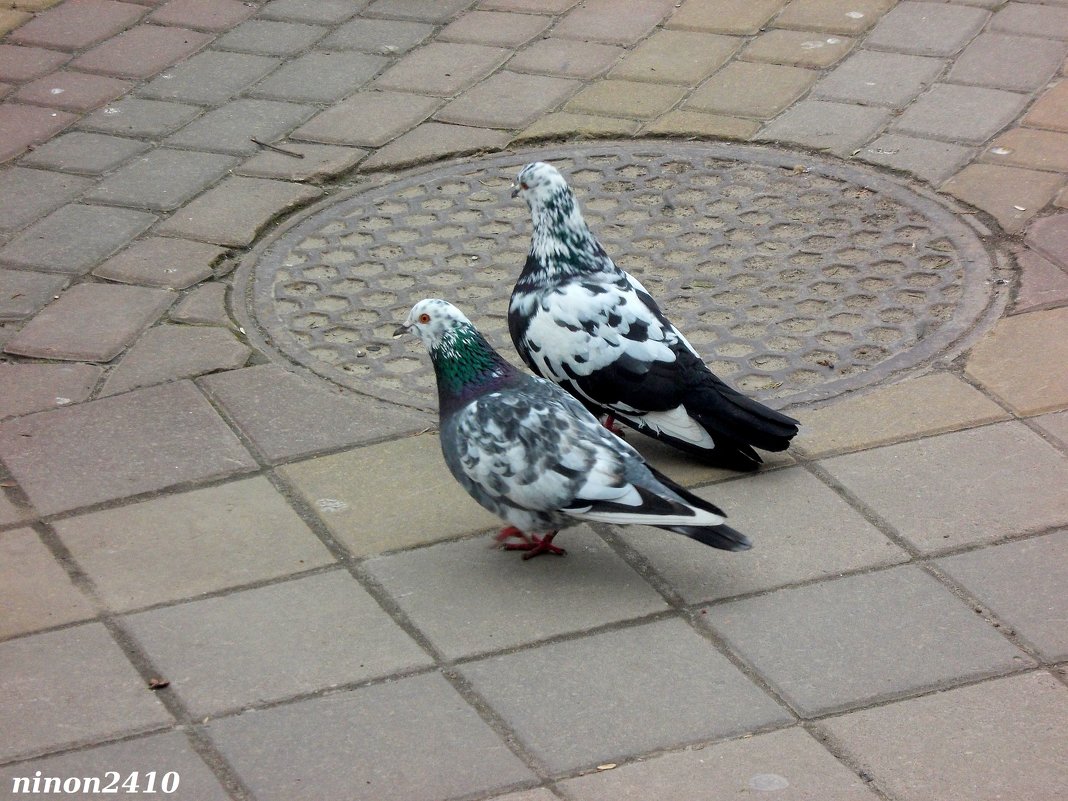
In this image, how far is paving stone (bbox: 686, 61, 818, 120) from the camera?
627 centimetres

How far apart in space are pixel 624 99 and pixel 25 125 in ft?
9.22

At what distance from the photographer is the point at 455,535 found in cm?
389

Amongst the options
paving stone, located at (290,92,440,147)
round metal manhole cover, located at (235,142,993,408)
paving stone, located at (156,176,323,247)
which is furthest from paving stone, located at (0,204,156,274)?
paving stone, located at (290,92,440,147)

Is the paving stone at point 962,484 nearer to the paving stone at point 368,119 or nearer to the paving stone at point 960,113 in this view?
the paving stone at point 960,113

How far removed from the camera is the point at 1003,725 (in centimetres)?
310

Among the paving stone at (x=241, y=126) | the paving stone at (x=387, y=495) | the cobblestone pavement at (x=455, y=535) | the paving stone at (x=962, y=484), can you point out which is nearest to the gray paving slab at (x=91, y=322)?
the cobblestone pavement at (x=455, y=535)

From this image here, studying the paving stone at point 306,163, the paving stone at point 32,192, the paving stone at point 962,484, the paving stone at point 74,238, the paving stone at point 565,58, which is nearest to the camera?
the paving stone at point 962,484

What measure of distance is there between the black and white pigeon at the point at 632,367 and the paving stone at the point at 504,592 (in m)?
0.45

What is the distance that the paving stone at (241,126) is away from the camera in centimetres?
609

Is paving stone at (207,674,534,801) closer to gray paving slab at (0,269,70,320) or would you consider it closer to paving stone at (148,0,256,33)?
gray paving slab at (0,269,70,320)

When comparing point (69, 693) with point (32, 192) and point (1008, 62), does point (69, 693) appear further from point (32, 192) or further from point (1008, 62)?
point (1008, 62)

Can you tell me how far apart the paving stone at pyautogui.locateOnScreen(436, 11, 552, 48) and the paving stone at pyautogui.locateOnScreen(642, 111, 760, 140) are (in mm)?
1135

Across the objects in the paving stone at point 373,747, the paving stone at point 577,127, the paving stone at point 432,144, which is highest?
the paving stone at point 577,127

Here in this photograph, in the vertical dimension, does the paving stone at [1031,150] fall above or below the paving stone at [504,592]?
above
